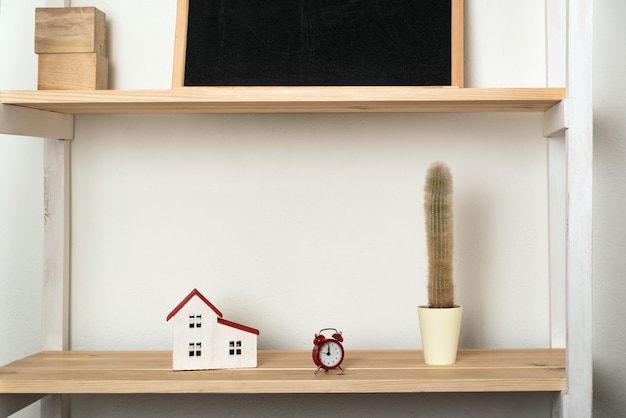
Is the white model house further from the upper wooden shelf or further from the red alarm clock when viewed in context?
the upper wooden shelf

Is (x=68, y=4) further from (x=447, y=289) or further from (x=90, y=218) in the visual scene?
(x=447, y=289)

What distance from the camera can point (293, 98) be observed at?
130cm

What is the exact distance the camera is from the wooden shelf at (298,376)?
4.10 feet

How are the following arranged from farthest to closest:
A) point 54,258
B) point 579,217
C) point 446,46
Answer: point 54,258
point 446,46
point 579,217

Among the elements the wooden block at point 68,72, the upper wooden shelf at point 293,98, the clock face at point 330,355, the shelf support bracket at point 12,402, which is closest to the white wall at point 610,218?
the upper wooden shelf at point 293,98

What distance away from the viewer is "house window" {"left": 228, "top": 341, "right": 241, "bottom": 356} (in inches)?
53.7

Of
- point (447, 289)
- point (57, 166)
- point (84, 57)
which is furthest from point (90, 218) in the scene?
point (447, 289)

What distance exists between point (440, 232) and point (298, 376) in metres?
0.37

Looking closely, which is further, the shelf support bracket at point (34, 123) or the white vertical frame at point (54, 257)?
the white vertical frame at point (54, 257)

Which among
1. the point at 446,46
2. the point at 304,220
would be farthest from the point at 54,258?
the point at 446,46

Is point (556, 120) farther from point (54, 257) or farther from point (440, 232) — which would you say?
point (54, 257)

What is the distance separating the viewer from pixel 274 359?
145 cm

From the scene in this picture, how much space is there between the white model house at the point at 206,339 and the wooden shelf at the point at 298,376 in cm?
2

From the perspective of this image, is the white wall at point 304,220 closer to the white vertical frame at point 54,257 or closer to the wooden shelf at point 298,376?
the white vertical frame at point 54,257
